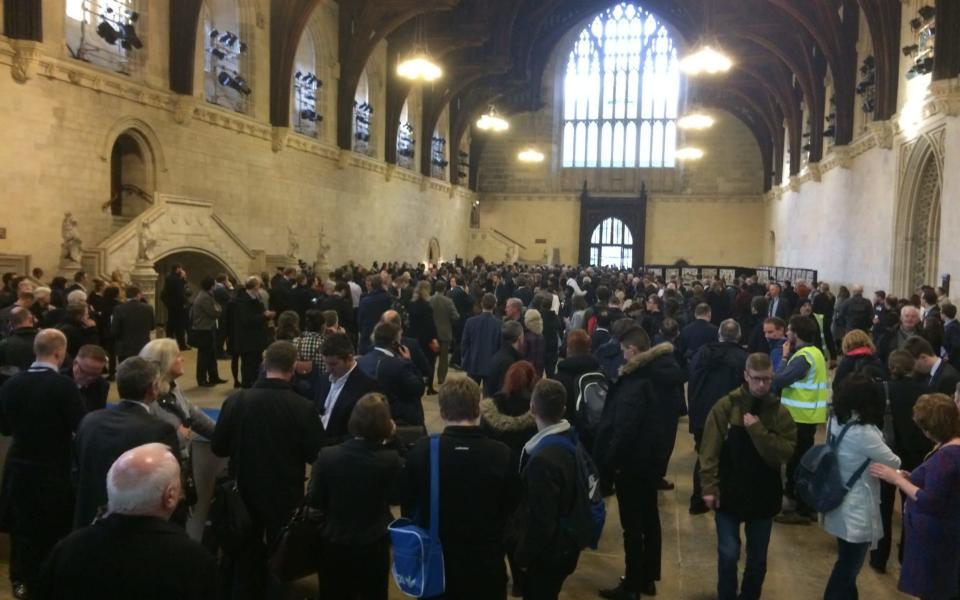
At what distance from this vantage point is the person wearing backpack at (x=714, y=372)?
5449 mm

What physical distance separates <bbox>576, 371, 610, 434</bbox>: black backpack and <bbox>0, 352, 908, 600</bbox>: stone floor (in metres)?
0.93

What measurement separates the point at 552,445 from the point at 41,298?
6526mm

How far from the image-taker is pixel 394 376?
470cm

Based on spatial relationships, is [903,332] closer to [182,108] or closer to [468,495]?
[468,495]

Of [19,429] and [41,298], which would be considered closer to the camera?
[19,429]

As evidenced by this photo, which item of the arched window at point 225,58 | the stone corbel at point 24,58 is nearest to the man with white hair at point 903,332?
the stone corbel at point 24,58

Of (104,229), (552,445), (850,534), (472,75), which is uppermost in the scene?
(472,75)

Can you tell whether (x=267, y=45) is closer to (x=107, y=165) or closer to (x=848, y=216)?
(x=107, y=165)

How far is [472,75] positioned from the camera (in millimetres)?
26219

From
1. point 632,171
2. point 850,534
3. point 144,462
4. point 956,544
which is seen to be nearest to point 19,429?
point 144,462

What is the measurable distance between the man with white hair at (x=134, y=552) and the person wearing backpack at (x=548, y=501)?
56.0 inches

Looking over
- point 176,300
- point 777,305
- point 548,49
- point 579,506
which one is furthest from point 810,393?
point 548,49

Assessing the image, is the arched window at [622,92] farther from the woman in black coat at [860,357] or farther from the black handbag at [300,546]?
the black handbag at [300,546]

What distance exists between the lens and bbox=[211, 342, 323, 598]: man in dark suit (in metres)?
3.62
